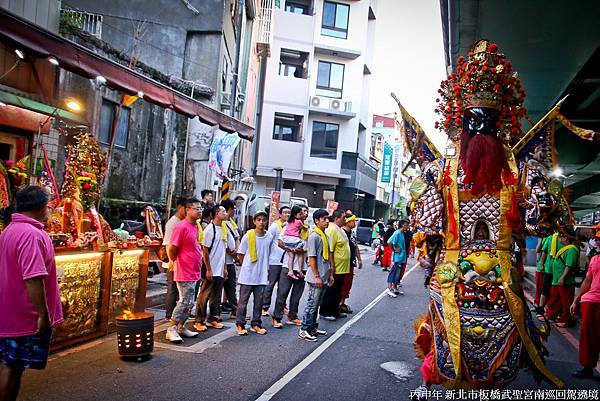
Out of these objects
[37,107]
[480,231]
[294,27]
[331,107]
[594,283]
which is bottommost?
[594,283]

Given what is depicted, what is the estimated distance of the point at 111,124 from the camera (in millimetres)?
15133

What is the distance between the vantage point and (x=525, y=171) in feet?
15.7

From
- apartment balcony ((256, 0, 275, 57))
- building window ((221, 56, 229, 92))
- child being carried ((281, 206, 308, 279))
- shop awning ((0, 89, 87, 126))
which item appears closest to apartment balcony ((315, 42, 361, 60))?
apartment balcony ((256, 0, 275, 57))

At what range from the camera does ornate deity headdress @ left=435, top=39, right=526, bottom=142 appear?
490 cm

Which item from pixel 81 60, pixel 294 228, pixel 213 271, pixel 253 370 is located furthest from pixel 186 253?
pixel 81 60

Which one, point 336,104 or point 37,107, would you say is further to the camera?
point 336,104

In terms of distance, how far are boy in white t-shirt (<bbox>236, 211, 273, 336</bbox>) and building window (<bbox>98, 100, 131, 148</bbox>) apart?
25.7 ft

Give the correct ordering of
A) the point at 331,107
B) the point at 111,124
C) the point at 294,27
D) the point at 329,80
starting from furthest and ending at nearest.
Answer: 1. the point at 329,80
2. the point at 331,107
3. the point at 294,27
4. the point at 111,124

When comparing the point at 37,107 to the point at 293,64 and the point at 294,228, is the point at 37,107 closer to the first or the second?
the point at 294,228

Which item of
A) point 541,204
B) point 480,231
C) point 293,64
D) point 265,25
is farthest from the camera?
point 293,64

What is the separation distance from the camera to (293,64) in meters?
36.6

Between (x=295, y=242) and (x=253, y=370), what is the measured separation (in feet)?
10.6

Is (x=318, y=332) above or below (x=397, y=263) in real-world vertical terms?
below

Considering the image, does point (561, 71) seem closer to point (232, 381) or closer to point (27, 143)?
point (232, 381)
